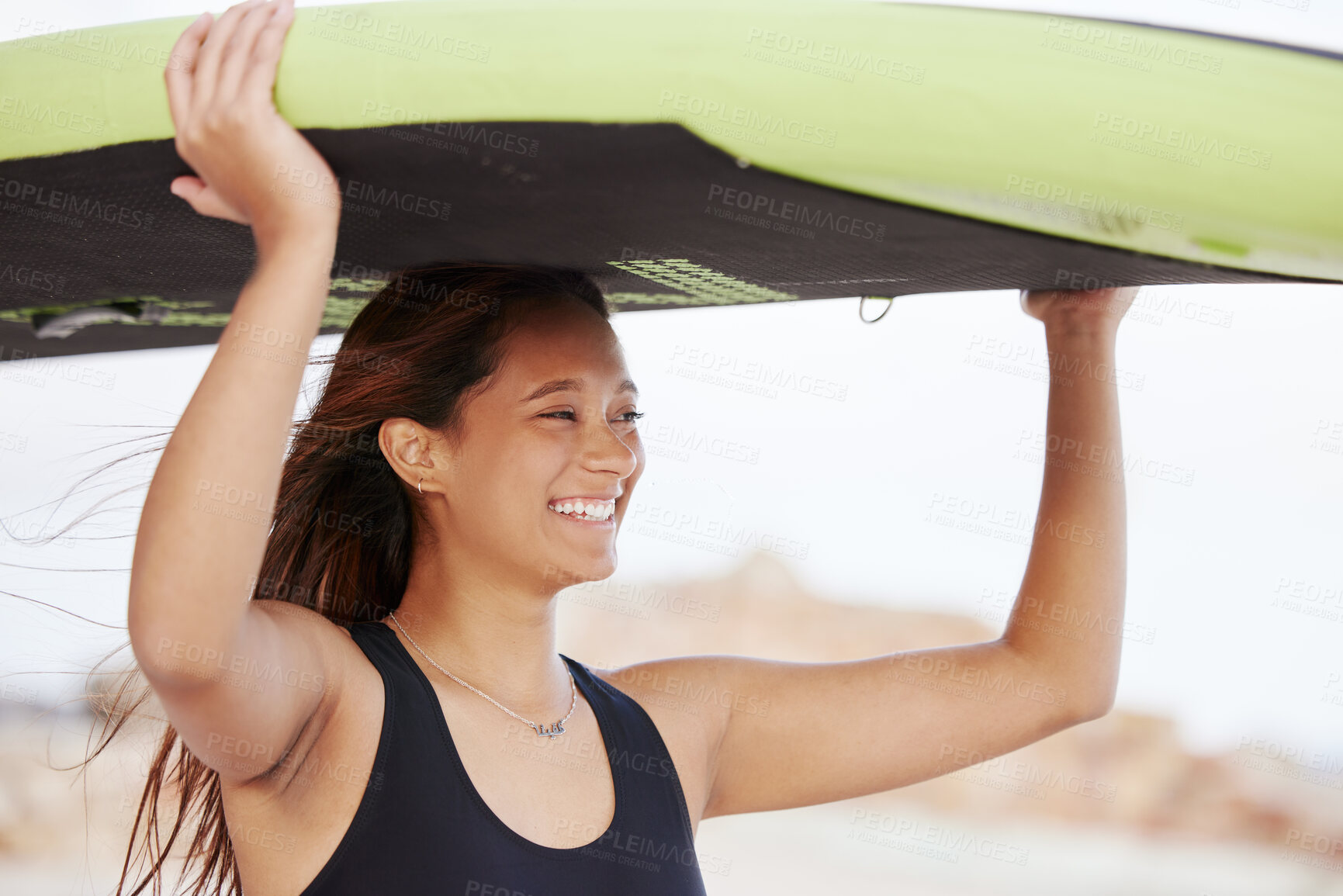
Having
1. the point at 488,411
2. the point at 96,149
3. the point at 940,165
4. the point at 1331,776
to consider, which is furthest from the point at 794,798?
the point at 1331,776

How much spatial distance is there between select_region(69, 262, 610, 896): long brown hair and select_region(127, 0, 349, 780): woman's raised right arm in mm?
375

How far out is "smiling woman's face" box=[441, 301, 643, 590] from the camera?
1.33m

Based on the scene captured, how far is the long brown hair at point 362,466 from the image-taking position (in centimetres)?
139

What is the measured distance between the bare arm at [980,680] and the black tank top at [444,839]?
252mm

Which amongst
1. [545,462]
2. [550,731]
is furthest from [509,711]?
[545,462]

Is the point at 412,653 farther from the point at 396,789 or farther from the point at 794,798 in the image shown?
the point at 794,798

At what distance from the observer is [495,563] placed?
1.35 m
